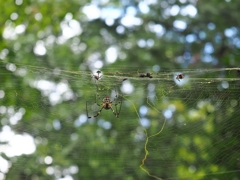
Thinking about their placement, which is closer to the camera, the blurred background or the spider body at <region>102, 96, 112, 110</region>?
the spider body at <region>102, 96, 112, 110</region>

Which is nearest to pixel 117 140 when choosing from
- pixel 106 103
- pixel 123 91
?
pixel 123 91

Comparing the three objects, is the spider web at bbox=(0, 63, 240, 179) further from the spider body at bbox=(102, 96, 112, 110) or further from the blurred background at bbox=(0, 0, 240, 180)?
the spider body at bbox=(102, 96, 112, 110)

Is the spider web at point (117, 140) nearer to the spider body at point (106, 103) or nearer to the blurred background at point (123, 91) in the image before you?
the blurred background at point (123, 91)

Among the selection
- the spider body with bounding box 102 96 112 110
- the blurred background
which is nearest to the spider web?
the blurred background

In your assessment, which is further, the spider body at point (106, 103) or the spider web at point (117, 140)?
the spider web at point (117, 140)

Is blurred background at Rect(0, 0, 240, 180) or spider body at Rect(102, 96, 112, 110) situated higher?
blurred background at Rect(0, 0, 240, 180)

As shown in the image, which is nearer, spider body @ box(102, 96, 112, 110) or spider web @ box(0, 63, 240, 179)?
spider body @ box(102, 96, 112, 110)

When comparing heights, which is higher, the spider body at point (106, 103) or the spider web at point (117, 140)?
the spider web at point (117, 140)

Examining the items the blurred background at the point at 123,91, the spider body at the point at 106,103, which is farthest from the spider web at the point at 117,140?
the spider body at the point at 106,103

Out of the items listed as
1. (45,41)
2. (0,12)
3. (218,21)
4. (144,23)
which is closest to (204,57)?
(218,21)
